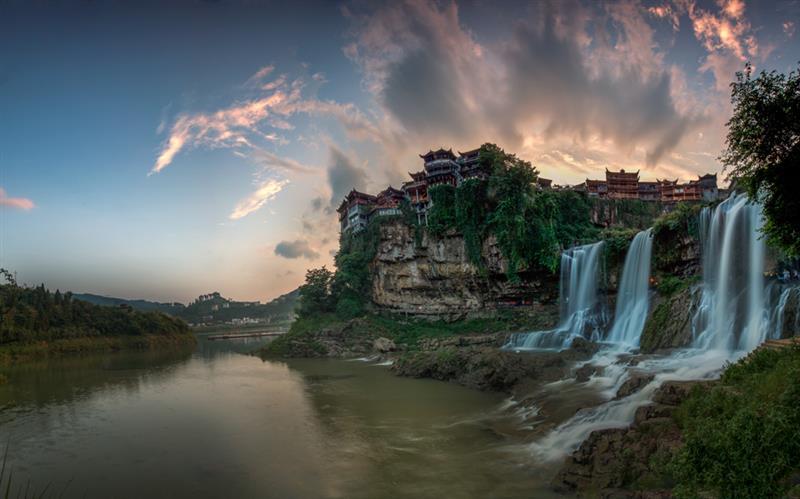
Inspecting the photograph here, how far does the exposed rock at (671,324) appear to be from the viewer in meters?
20.0

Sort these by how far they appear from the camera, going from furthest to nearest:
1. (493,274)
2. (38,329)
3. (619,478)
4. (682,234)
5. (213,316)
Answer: (213,316) < (38,329) < (493,274) < (682,234) < (619,478)

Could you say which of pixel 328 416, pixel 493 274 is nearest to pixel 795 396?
pixel 328 416

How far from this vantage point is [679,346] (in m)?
19.5

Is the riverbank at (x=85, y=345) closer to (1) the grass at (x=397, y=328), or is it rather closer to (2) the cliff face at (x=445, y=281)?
(1) the grass at (x=397, y=328)

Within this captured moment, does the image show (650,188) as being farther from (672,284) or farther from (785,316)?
(785,316)

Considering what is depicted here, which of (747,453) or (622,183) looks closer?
(747,453)

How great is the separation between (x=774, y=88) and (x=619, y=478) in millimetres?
9345

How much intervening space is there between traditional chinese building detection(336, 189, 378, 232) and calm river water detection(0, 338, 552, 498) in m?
30.9

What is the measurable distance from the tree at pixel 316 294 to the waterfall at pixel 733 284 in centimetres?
3721

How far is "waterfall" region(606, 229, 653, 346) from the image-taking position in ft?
80.9

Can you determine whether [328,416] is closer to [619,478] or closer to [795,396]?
[619,478]

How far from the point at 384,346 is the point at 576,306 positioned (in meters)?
16.5

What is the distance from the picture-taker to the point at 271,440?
14.0 metres

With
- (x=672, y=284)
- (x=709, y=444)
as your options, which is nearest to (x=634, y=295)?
(x=672, y=284)
